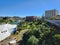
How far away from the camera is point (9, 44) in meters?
14.3

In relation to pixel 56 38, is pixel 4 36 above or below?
below

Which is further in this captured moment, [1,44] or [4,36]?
[4,36]

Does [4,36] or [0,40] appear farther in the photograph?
[4,36]

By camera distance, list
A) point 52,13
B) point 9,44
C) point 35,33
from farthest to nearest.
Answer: point 52,13, point 9,44, point 35,33

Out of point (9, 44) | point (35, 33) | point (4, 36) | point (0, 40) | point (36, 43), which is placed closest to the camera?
point (36, 43)

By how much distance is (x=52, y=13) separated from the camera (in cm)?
6069

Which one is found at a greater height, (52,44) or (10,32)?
(52,44)

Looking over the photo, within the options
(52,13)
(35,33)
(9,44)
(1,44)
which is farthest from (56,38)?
(52,13)

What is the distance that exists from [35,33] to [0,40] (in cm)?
591

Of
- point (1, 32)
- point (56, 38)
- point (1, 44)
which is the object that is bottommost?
point (1, 44)

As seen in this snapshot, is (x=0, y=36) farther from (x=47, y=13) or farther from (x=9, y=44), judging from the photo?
(x=47, y=13)

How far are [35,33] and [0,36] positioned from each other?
5.93 m

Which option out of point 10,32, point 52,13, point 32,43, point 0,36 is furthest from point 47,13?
point 32,43

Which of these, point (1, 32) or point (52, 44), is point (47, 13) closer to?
point (1, 32)
